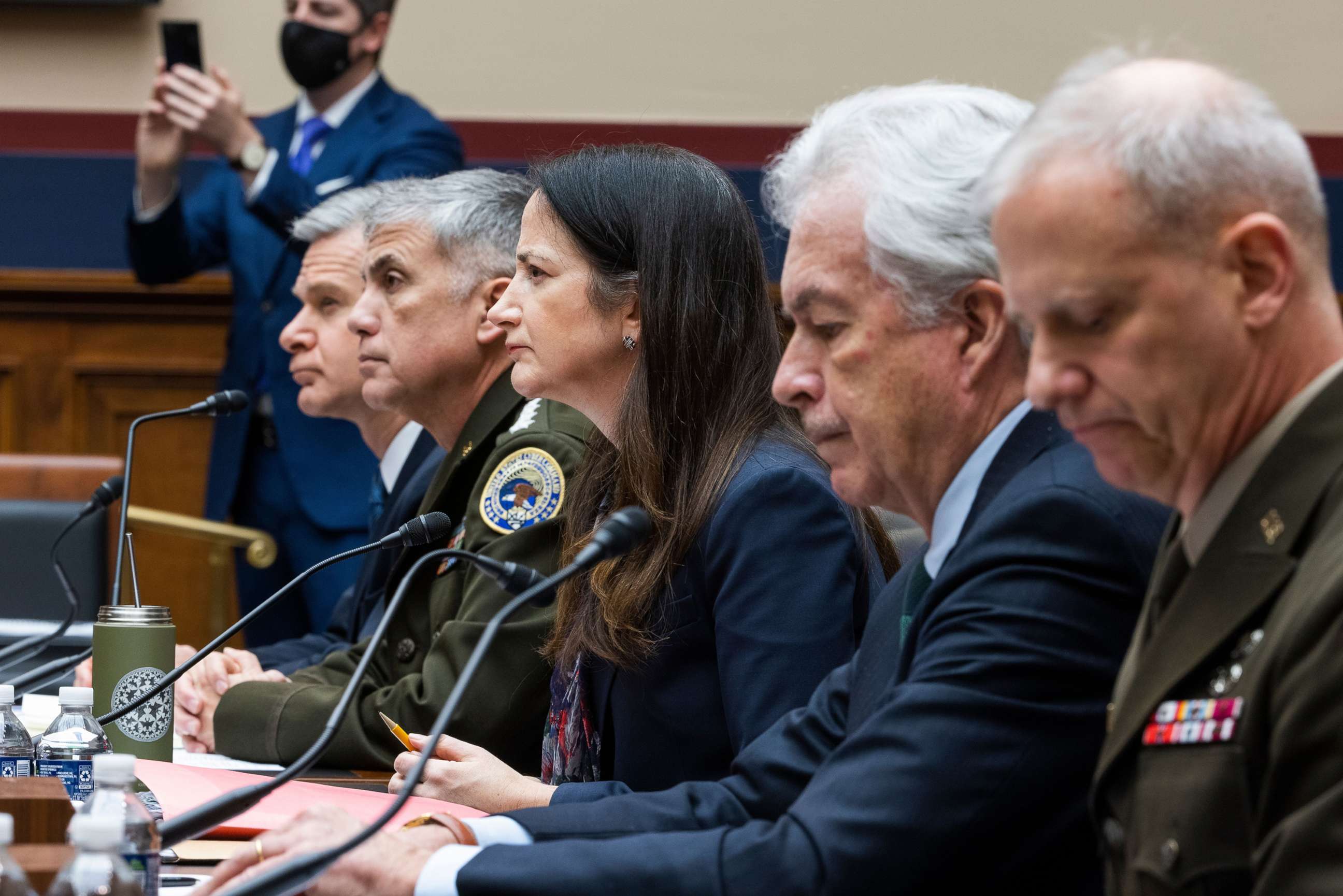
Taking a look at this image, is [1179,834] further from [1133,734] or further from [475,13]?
[475,13]

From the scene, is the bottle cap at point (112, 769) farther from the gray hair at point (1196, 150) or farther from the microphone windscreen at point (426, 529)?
the gray hair at point (1196, 150)

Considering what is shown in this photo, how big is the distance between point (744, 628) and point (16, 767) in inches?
27.5

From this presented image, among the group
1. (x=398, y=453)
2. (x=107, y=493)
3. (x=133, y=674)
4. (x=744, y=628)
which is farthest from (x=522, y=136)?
(x=744, y=628)

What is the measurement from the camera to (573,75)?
4871mm

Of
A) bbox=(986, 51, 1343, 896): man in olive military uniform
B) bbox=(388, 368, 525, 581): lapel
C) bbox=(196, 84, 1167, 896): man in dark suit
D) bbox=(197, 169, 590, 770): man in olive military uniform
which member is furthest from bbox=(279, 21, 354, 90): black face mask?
bbox=(986, 51, 1343, 896): man in olive military uniform

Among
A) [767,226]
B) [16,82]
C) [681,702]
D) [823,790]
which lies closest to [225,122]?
[16,82]

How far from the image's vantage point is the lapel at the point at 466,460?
2.45m

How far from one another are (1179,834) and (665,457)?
929 millimetres

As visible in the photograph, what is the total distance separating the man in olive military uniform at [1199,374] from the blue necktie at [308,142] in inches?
124

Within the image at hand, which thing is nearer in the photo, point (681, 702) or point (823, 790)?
point (823, 790)

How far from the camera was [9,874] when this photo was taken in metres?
1.00

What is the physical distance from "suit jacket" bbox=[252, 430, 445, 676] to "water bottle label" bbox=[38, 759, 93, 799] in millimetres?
978

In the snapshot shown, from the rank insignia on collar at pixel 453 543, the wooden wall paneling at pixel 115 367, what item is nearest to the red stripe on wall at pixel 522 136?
the wooden wall paneling at pixel 115 367

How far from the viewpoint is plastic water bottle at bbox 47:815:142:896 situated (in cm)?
97
